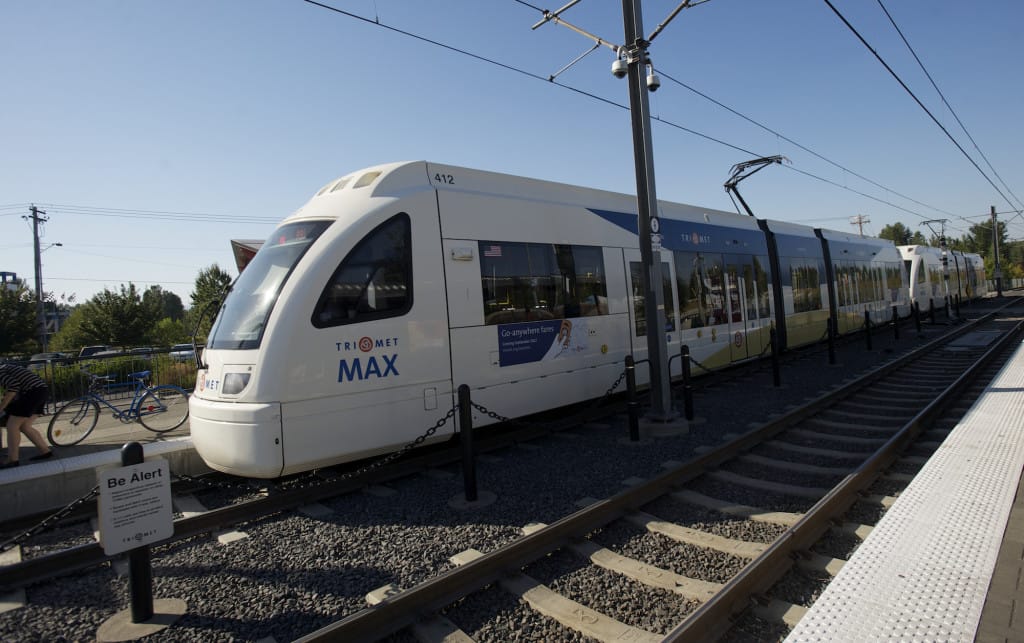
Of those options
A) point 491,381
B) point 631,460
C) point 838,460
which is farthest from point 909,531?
point 491,381

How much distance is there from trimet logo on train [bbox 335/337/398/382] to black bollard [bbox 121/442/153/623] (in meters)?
2.00

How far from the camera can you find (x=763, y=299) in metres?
12.3

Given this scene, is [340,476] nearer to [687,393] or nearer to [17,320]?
[687,393]

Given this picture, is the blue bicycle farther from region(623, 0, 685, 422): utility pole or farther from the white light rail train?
region(623, 0, 685, 422): utility pole

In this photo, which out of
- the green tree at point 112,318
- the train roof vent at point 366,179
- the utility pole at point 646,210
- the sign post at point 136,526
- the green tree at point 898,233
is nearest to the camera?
the sign post at point 136,526

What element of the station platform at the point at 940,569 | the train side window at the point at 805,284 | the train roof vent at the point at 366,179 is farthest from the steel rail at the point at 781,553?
the train side window at the point at 805,284

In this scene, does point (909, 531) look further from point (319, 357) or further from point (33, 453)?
point (33, 453)

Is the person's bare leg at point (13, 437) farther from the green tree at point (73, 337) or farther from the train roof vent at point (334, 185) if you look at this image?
the green tree at point (73, 337)

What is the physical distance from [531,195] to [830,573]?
214 inches

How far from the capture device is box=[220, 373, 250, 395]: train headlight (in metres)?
Result: 4.95

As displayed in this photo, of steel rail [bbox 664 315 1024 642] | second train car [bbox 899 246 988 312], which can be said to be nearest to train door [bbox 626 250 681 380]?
steel rail [bbox 664 315 1024 642]

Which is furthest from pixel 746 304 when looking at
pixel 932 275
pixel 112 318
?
pixel 112 318

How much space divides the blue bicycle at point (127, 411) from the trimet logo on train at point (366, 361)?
5.27 meters

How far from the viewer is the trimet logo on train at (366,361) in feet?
16.9
